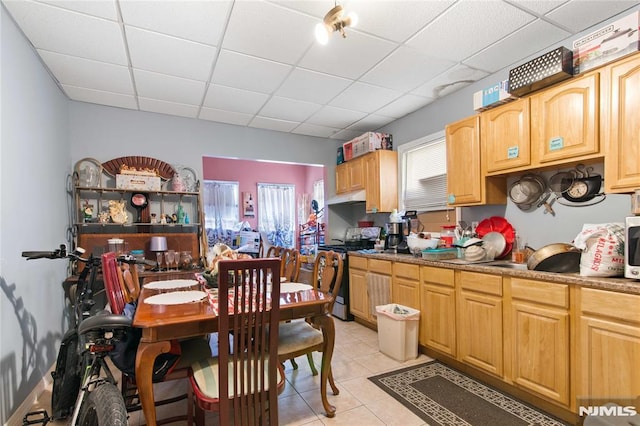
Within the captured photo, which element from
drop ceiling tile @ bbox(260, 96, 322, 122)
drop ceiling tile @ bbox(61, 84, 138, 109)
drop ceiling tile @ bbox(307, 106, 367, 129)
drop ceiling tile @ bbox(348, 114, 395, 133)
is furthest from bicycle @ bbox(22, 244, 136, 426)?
drop ceiling tile @ bbox(348, 114, 395, 133)

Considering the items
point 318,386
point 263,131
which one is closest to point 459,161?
point 318,386

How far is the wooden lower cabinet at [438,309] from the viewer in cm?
261

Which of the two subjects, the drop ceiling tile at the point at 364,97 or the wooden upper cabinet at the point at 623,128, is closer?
the wooden upper cabinet at the point at 623,128

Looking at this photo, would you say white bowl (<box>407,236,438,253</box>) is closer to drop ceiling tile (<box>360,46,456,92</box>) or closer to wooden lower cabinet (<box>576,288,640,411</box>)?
wooden lower cabinet (<box>576,288,640,411</box>)

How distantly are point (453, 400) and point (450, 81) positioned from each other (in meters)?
2.87

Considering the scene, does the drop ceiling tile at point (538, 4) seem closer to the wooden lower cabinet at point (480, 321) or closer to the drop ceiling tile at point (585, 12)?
the drop ceiling tile at point (585, 12)

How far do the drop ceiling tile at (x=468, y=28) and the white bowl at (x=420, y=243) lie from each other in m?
1.74

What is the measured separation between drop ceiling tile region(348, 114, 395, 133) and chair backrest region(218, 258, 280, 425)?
3215mm

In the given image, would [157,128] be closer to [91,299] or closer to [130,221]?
[130,221]

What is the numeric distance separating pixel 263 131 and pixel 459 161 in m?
2.80

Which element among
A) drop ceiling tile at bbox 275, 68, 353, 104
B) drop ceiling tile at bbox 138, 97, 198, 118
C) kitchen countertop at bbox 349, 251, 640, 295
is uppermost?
drop ceiling tile at bbox 275, 68, 353, 104

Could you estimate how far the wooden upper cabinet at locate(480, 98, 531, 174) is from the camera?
2406 mm

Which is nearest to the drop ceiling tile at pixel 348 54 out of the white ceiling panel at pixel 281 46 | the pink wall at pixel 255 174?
the white ceiling panel at pixel 281 46

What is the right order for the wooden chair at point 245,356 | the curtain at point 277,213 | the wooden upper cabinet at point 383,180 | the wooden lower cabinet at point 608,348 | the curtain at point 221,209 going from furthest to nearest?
1. the curtain at point 277,213
2. the curtain at point 221,209
3. the wooden upper cabinet at point 383,180
4. the wooden lower cabinet at point 608,348
5. the wooden chair at point 245,356
